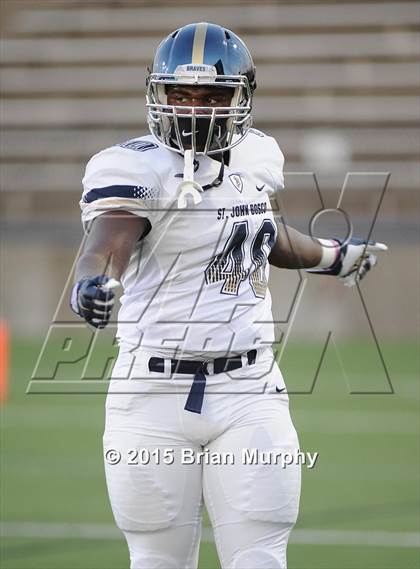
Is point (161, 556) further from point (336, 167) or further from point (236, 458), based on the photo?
point (336, 167)

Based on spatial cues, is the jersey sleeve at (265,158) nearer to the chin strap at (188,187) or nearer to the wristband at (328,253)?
the chin strap at (188,187)

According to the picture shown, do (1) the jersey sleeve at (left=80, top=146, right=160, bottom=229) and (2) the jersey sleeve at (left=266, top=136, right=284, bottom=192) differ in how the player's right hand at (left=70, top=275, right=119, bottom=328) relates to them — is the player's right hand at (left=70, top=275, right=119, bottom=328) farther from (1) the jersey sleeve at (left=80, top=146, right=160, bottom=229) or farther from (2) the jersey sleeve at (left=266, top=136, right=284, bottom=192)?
(2) the jersey sleeve at (left=266, top=136, right=284, bottom=192)

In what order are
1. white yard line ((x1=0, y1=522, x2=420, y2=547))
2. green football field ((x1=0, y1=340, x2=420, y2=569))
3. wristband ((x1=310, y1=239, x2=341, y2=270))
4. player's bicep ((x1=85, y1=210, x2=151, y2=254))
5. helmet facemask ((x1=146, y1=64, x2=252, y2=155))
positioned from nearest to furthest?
1. player's bicep ((x1=85, y1=210, x2=151, y2=254))
2. helmet facemask ((x1=146, y1=64, x2=252, y2=155))
3. wristband ((x1=310, y1=239, x2=341, y2=270))
4. green football field ((x1=0, y1=340, x2=420, y2=569))
5. white yard line ((x1=0, y1=522, x2=420, y2=547))

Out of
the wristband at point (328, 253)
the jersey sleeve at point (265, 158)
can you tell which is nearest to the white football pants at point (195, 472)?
the jersey sleeve at point (265, 158)

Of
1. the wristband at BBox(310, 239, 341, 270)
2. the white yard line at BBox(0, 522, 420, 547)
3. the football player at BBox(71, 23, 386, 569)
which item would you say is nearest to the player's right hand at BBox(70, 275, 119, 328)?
the football player at BBox(71, 23, 386, 569)

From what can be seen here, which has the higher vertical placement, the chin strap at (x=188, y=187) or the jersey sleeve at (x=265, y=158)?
the chin strap at (x=188, y=187)

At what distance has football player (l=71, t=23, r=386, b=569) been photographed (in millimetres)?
2359

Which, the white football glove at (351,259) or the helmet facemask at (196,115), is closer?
the helmet facemask at (196,115)

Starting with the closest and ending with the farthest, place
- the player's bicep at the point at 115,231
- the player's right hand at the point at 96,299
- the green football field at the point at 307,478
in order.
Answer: the player's right hand at the point at 96,299
the player's bicep at the point at 115,231
the green football field at the point at 307,478

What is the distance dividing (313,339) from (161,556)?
8.66m

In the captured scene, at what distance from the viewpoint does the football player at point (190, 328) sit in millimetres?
2359

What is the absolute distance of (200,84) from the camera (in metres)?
2.44

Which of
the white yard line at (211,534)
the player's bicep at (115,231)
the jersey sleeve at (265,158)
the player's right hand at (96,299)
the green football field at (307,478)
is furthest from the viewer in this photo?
the white yard line at (211,534)

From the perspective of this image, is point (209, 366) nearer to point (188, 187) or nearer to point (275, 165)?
point (188, 187)
